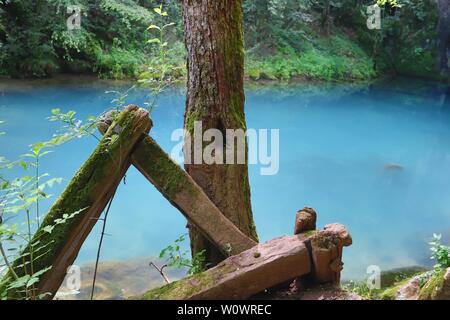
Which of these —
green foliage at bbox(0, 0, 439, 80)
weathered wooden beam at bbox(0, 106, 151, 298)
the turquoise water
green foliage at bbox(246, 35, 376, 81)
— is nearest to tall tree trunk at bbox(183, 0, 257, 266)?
weathered wooden beam at bbox(0, 106, 151, 298)

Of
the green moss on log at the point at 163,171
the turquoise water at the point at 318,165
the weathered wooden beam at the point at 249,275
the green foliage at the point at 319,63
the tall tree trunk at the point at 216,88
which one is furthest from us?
the green foliage at the point at 319,63

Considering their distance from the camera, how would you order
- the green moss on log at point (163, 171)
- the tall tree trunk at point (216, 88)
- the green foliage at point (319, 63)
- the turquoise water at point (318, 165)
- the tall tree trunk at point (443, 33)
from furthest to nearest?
the tall tree trunk at point (443, 33) → the green foliage at point (319, 63) → the turquoise water at point (318, 165) → the tall tree trunk at point (216, 88) → the green moss on log at point (163, 171)

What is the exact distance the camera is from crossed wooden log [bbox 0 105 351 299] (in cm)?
185

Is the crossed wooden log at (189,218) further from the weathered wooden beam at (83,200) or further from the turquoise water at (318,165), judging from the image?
the turquoise water at (318,165)

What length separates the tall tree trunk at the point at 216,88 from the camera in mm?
2416

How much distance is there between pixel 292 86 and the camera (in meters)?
15.4

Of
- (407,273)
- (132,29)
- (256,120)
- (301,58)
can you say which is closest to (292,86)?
(301,58)

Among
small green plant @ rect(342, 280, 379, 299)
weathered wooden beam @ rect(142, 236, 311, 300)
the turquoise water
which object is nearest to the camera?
weathered wooden beam @ rect(142, 236, 311, 300)

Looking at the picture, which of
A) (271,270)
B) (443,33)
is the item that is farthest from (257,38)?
(271,270)

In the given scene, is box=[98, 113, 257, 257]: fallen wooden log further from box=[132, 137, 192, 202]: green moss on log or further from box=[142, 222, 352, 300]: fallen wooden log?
box=[142, 222, 352, 300]: fallen wooden log

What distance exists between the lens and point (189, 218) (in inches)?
87.0

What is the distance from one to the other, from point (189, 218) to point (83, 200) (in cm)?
53

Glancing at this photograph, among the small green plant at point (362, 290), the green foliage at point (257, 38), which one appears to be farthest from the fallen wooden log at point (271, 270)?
the green foliage at point (257, 38)
